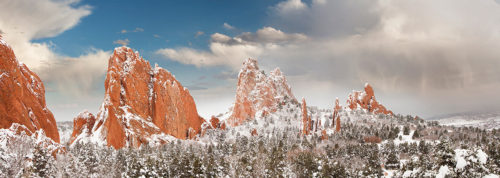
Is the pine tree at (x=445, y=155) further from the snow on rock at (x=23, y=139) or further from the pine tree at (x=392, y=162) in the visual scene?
the pine tree at (x=392, y=162)

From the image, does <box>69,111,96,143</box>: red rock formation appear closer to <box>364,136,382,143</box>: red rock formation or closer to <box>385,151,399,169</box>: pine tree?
<box>385,151,399,169</box>: pine tree

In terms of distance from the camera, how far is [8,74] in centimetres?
9550

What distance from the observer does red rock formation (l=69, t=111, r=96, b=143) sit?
164m

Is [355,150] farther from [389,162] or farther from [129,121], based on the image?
[129,121]

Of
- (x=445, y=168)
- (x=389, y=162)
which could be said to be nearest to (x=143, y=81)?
(x=389, y=162)

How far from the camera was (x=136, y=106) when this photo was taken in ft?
581

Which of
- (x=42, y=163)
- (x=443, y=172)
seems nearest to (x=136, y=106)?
(x=42, y=163)

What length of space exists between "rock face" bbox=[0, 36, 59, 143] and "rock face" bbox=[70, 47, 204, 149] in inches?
1909

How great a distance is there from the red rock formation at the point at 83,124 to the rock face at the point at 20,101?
58566mm

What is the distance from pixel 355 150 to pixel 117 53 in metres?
146

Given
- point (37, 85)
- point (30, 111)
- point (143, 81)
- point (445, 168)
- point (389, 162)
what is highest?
point (143, 81)

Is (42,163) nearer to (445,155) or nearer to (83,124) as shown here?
(445,155)

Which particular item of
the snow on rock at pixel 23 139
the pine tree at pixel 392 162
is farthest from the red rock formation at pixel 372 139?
the snow on rock at pixel 23 139

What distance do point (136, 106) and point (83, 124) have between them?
29.4m
